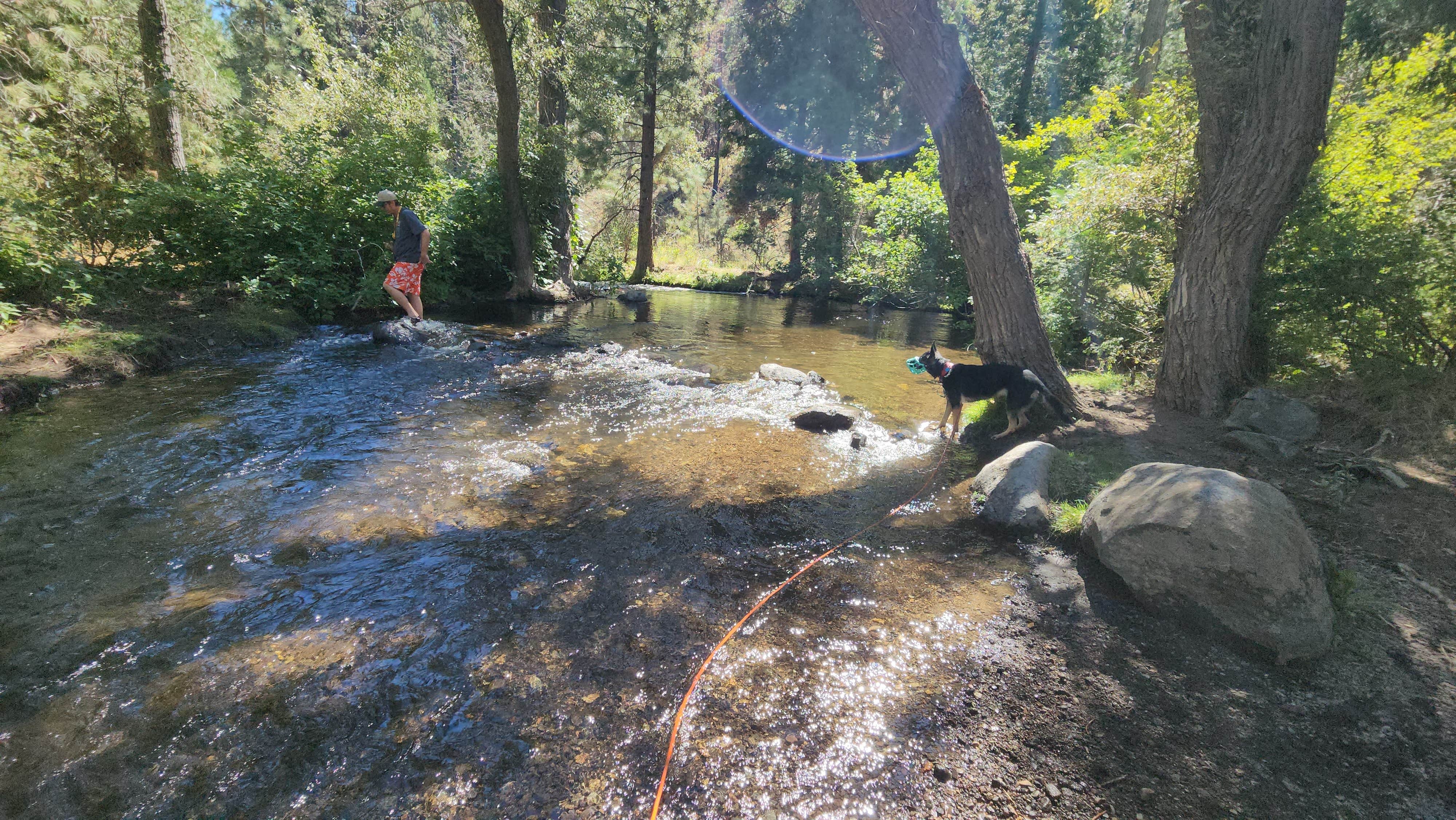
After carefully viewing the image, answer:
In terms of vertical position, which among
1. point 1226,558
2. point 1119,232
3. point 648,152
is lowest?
point 1226,558

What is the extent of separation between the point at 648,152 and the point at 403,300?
54.9 feet

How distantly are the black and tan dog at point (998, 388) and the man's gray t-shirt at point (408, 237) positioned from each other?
8.51 m

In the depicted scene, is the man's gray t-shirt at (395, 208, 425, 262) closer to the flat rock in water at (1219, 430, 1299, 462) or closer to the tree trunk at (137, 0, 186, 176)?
the tree trunk at (137, 0, 186, 176)

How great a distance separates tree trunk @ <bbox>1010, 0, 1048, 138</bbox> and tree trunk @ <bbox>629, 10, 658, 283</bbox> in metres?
18.8

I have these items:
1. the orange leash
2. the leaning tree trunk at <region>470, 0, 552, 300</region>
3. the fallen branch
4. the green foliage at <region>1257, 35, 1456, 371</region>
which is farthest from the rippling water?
the leaning tree trunk at <region>470, 0, 552, 300</region>

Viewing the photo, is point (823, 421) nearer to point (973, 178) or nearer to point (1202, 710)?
point (973, 178)

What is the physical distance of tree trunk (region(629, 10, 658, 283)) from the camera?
20750mm

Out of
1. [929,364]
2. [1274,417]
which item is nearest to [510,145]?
[929,364]

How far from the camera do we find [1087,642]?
285 centimetres

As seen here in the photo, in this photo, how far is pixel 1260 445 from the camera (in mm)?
4699

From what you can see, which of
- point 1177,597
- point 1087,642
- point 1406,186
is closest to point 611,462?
point 1087,642

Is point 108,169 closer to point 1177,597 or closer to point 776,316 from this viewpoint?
point 1177,597

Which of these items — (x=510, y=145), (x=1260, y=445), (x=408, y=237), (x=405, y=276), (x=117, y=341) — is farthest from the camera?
(x=510, y=145)

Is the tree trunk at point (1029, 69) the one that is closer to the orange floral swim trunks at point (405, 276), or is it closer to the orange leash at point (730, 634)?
the orange floral swim trunks at point (405, 276)
